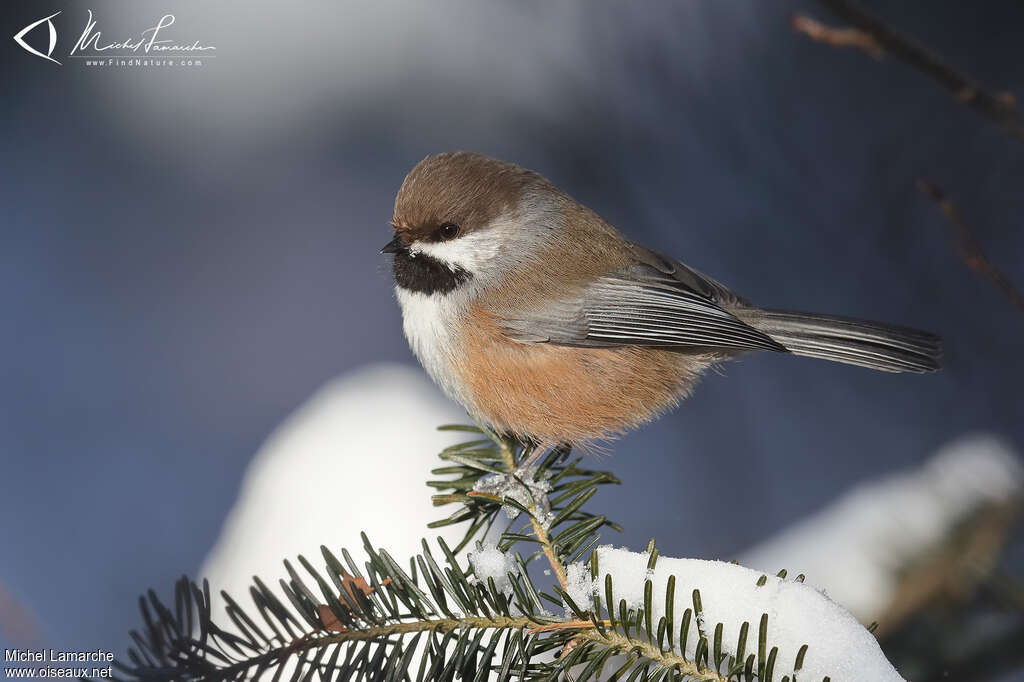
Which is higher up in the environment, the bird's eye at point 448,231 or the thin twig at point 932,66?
the thin twig at point 932,66

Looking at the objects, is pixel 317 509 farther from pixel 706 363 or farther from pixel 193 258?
pixel 706 363

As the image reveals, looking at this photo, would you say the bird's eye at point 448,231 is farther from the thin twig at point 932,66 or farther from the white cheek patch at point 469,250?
the thin twig at point 932,66

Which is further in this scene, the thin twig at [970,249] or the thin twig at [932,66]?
the thin twig at [970,249]

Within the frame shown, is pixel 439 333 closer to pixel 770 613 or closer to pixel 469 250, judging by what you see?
pixel 469 250

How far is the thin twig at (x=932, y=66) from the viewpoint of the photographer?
873mm

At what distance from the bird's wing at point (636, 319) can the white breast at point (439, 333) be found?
119 millimetres

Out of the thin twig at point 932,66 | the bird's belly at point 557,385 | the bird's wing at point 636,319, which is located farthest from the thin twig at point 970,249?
the bird's belly at point 557,385

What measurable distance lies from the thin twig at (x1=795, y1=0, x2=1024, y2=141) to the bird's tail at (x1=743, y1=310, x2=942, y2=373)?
0.77 m

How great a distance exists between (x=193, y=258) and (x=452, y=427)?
167 cm

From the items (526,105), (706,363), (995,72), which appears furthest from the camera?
(526,105)

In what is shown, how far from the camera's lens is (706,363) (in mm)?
1793

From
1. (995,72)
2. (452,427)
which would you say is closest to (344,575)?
(452,427)

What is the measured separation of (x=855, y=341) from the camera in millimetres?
1664
